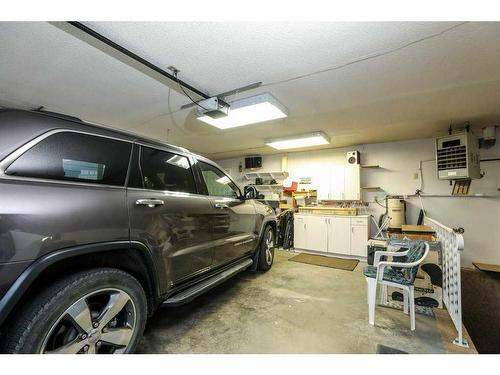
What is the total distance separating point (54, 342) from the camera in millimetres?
1250

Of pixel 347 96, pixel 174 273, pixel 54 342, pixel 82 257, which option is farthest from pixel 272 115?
pixel 54 342

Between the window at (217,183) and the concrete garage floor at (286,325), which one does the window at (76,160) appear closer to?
the window at (217,183)

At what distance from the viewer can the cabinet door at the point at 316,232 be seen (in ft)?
17.1

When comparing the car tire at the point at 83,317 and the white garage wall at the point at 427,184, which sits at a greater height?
the white garage wall at the point at 427,184

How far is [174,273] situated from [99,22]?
6.66 ft

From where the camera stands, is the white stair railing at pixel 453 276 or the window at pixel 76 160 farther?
the white stair railing at pixel 453 276

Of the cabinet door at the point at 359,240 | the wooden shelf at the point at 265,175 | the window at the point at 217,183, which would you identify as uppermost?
the wooden shelf at the point at 265,175

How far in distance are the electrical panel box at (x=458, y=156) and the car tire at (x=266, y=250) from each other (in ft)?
10.7

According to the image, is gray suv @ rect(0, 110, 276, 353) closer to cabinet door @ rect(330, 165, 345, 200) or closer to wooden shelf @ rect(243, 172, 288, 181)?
cabinet door @ rect(330, 165, 345, 200)

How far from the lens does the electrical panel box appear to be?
3.84 meters

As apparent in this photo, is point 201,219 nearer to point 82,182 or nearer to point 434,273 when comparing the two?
point 82,182

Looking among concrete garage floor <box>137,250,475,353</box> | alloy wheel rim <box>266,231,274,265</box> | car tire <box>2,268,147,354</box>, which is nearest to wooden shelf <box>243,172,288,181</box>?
alloy wheel rim <box>266,231,274,265</box>

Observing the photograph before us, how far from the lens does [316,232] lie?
5.32 m

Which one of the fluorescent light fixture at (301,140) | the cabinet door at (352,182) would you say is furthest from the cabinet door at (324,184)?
the fluorescent light fixture at (301,140)
